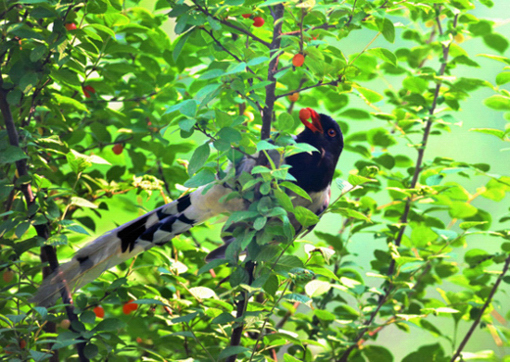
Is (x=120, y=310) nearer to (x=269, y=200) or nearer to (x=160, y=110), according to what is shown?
(x=160, y=110)

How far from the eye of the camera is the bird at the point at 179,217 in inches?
64.7

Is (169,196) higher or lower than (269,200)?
lower

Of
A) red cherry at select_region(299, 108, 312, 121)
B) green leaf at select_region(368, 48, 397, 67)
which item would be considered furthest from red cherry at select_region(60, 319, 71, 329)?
green leaf at select_region(368, 48, 397, 67)

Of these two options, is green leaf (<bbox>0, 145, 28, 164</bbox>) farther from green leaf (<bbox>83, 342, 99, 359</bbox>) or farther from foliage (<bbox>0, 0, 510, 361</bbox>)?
green leaf (<bbox>83, 342, 99, 359</bbox>)

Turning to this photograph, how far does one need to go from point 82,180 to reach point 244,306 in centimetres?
92

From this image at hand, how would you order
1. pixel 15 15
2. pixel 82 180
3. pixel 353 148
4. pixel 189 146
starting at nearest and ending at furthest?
pixel 15 15 → pixel 82 180 → pixel 189 146 → pixel 353 148

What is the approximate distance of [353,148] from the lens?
2.19 m

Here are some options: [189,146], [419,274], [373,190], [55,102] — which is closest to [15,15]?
[55,102]

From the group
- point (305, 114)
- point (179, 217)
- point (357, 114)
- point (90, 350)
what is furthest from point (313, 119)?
point (90, 350)

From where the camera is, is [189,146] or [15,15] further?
[189,146]

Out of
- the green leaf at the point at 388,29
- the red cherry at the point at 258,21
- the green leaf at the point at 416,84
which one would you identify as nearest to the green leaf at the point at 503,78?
the green leaf at the point at 416,84

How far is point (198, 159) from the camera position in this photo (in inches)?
47.9

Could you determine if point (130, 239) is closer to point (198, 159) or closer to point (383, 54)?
point (198, 159)

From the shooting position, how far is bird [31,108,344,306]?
5.40ft
